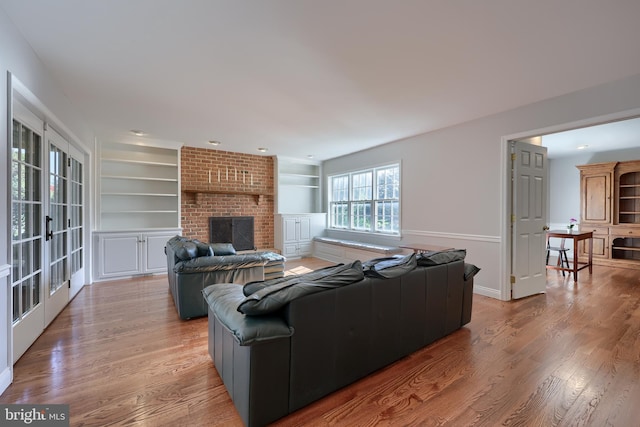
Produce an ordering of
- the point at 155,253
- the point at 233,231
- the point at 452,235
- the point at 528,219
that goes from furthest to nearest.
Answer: the point at 233,231 → the point at 155,253 → the point at 452,235 → the point at 528,219

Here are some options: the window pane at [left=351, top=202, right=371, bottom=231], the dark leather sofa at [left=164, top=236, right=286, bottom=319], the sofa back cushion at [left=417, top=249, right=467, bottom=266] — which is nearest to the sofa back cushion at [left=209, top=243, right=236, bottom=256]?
the dark leather sofa at [left=164, top=236, right=286, bottom=319]

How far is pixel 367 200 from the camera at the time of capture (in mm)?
6062

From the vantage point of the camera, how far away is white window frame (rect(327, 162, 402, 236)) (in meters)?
5.49

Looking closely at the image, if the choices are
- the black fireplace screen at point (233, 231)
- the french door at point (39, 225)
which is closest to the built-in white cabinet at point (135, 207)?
the black fireplace screen at point (233, 231)

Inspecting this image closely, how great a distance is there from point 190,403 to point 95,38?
263 cm

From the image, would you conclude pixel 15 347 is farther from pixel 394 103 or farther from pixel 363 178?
pixel 363 178

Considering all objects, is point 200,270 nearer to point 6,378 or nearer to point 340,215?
point 6,378

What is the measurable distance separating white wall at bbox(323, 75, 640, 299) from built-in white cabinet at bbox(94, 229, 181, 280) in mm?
4350

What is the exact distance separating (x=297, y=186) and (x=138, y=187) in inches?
131

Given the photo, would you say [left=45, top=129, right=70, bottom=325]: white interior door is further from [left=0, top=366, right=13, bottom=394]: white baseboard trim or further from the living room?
[left=0, top=366, right=13, bottom=394]: white baseboard trim

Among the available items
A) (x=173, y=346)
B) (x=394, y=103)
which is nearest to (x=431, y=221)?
(x=394, y=103)

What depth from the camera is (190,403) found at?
5.64 ft

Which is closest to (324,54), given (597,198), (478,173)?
(478,173)

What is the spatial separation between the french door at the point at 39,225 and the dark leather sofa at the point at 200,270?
1.11 m
